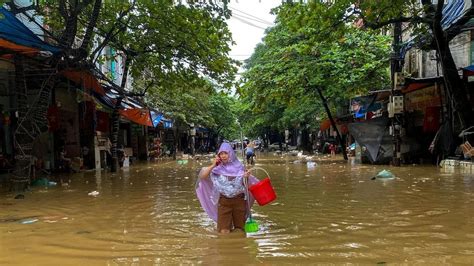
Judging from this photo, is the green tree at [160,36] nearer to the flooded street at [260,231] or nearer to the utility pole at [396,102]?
the flooded street at [260,231]

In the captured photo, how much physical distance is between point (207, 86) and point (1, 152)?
778 centimetres

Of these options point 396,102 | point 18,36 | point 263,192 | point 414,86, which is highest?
point 18,36

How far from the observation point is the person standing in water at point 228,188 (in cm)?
674

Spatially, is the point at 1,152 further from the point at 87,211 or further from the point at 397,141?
the point at 397,141

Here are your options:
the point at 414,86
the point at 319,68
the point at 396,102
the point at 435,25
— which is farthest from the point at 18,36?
the point at 414,86

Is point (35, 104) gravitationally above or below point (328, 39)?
below

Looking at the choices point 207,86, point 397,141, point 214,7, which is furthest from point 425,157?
point 214,7

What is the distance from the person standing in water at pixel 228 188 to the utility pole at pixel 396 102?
13531mm

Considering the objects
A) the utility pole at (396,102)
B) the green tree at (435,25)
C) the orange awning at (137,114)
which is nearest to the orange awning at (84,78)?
the orange awning at (137,114)

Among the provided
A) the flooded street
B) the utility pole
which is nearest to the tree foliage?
the utility pole

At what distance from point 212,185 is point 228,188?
41 centimetres

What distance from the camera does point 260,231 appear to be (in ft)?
22.6

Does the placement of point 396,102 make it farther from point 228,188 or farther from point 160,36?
point 228,188

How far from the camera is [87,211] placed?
29.9ft
